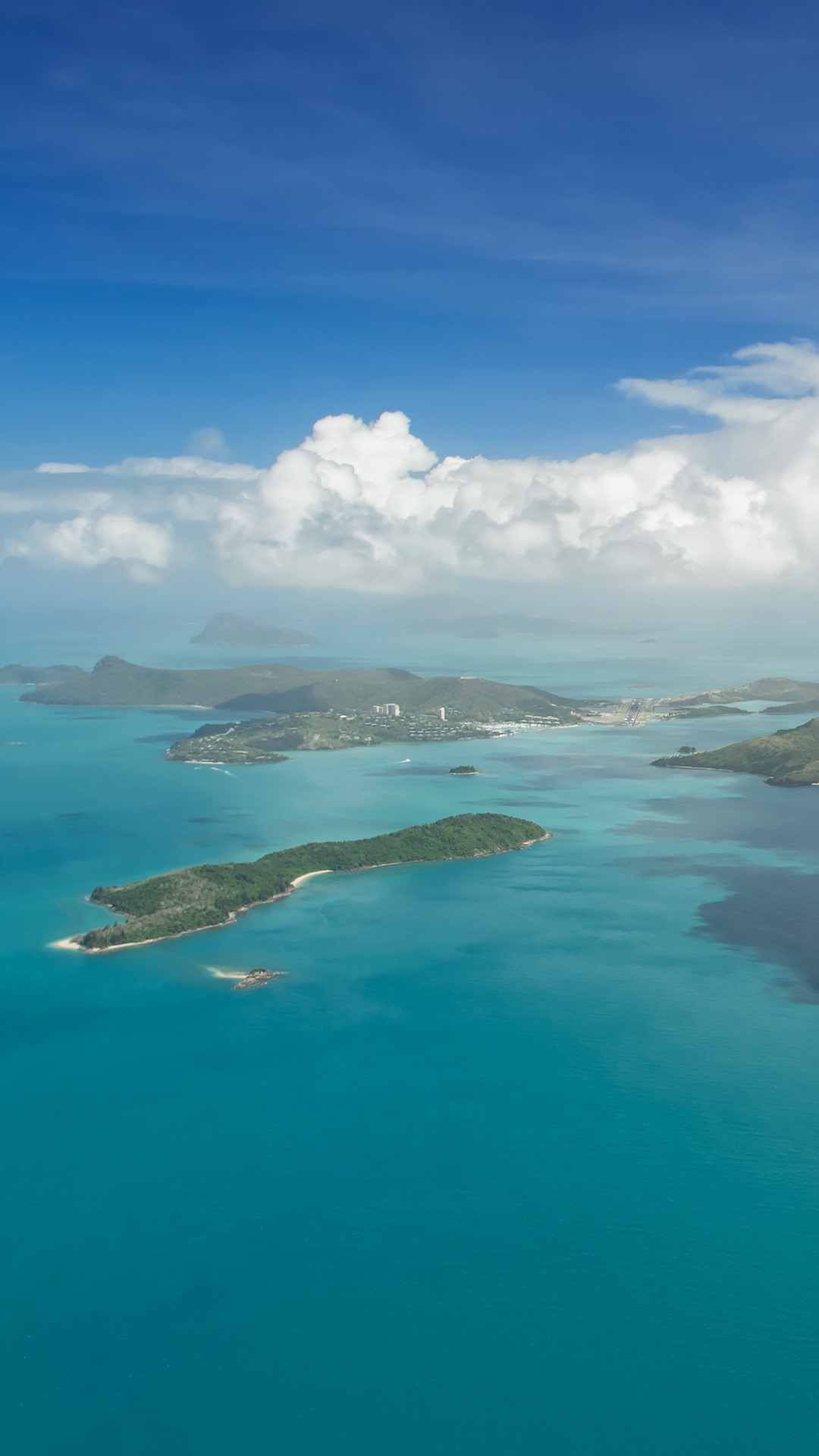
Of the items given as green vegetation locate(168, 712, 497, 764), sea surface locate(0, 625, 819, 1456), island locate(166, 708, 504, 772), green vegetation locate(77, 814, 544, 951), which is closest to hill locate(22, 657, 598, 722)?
island locate(166, 708, 504, 772)

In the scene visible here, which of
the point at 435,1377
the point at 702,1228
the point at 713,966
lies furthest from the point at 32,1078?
the point at 713,966

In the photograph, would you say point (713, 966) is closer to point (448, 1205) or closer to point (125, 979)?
point (448, 1205)

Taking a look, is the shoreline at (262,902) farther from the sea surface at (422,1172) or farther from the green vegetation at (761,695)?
the green vegetation at (761,695)

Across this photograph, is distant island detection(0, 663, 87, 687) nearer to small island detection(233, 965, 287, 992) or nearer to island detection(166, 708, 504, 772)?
island detection(166, 708, 504, 772)

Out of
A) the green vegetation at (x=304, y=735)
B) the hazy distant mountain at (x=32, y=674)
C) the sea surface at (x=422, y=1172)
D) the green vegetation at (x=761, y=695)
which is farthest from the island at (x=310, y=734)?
the hazy distant mountain at (x=32, y=674)

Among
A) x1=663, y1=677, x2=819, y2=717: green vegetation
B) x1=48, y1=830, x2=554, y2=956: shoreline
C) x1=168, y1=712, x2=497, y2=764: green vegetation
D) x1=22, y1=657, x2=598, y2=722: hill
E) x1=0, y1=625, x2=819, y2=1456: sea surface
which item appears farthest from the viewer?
x1=663, y1=677, x2=819, y2=717: green vegetation

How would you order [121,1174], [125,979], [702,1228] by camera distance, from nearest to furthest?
[702,1228] < [121,1174] < [125,979]
